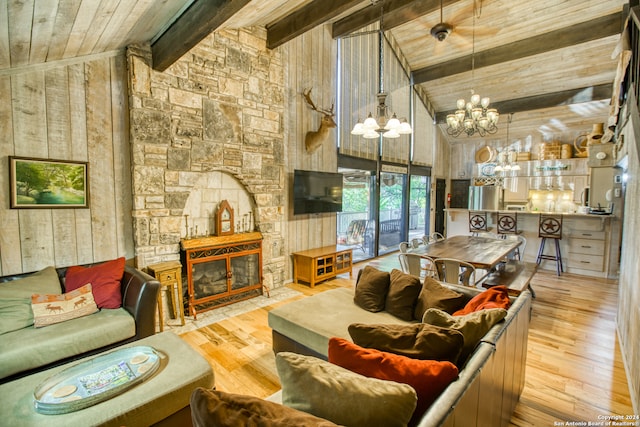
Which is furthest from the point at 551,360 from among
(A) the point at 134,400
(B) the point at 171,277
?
(B) the point at 171,277

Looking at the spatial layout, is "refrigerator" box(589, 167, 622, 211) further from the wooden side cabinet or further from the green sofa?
the green sofa

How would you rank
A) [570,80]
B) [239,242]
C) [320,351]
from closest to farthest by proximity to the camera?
1. [320,351]
2. [239,242]
3. [570,80]

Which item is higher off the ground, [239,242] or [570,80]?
[570,80]

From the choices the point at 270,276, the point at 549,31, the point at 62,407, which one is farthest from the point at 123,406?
the point at 549,31

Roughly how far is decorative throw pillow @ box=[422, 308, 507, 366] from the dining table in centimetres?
175

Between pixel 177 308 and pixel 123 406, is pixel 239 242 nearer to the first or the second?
pixel 177 308

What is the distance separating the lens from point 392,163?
281 inches

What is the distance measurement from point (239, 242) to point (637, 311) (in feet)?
12.8

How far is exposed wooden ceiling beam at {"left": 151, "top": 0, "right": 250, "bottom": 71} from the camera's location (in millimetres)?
2310

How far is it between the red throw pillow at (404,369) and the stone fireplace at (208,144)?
289cm

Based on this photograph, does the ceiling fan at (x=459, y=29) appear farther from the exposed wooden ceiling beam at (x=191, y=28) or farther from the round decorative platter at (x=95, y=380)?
the round decorative platter at (x=95, y=380)

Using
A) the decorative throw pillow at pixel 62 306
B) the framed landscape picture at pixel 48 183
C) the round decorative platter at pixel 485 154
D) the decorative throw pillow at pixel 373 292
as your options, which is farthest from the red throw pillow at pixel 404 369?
the round decorative platter at pixel 485 154

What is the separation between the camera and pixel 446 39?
6.29 metres

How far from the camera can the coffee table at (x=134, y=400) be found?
4.65 ft
